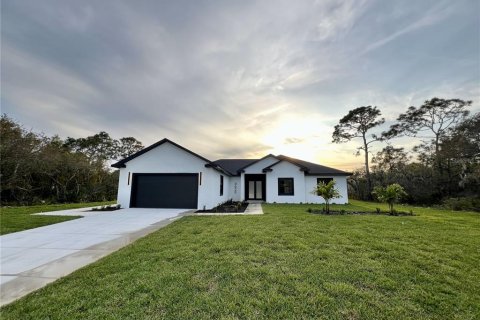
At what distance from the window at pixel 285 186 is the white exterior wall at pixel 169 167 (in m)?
6.27

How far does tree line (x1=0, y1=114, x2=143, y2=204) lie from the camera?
45.4 ft

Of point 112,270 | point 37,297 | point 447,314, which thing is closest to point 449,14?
point 447,314

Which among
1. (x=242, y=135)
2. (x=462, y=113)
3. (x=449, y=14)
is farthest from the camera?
(x=462, y=113)

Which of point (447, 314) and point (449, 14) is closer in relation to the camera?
point (447, 314)

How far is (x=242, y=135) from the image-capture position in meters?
16.0

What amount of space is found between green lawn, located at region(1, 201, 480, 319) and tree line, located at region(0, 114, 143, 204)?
15.2m

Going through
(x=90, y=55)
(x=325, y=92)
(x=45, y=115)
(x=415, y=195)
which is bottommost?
(x=415, y=195)

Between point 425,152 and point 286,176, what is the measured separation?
52.2 ft

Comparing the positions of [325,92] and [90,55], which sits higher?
[90,55]

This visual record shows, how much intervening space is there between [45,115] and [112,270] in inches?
499

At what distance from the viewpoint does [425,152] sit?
21.6 m

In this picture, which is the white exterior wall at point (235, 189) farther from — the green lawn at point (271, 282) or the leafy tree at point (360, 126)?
the leafy tree at point (360, 126)

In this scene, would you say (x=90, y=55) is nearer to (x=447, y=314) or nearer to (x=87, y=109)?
(x=87, y=109)

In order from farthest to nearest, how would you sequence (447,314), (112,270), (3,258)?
1. (3,258)
2. (112,270)
3. (447,314)
